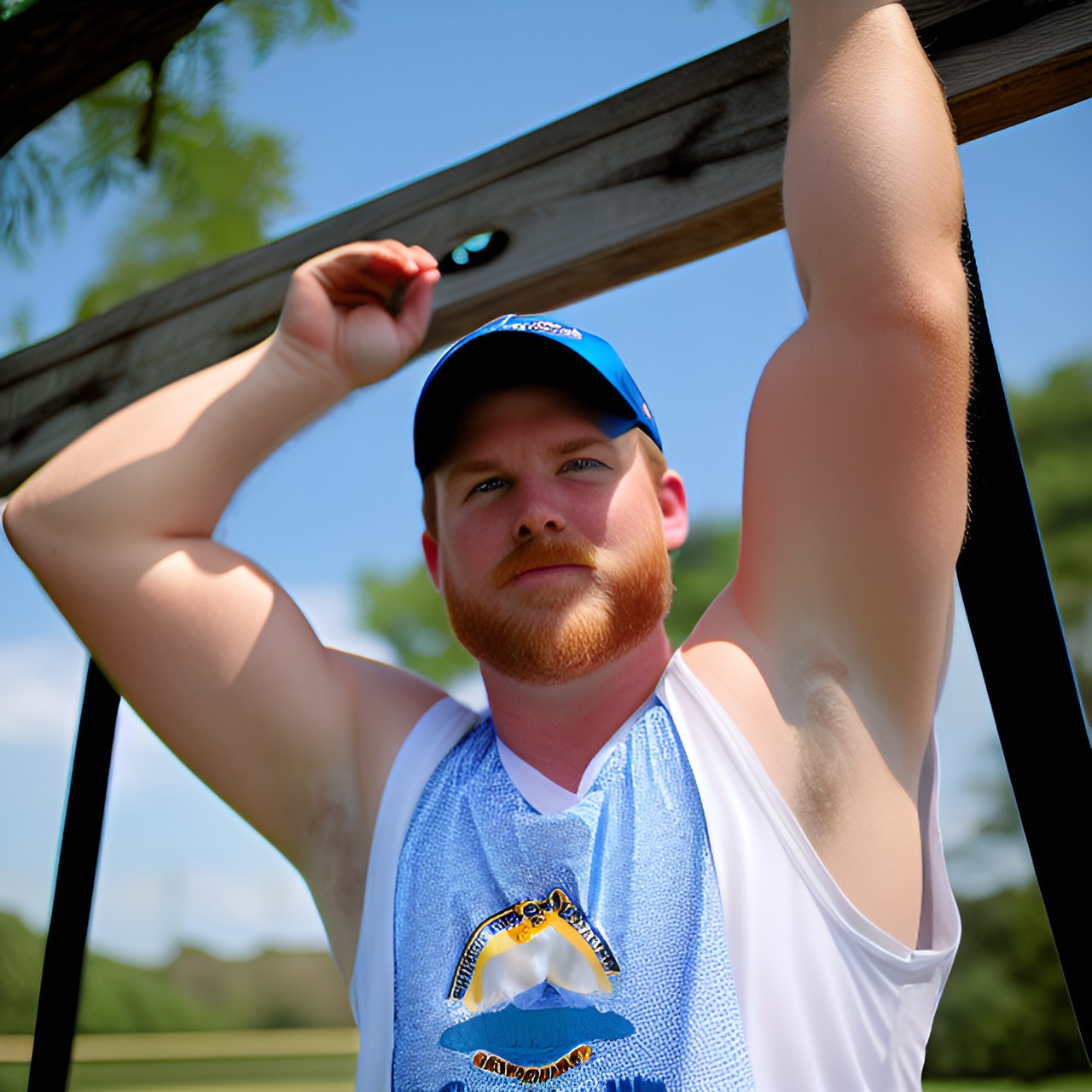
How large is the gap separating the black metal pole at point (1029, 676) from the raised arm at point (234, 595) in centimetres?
63

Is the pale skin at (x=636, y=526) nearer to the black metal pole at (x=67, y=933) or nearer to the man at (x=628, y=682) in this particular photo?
the man at (x=628, y=682)

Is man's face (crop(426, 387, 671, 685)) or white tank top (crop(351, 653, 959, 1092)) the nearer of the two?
white tank top (crop(351, 653, 959, 1092))

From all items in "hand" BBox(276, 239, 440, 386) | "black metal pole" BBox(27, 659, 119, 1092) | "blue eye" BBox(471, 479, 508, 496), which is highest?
"hand" BBox(276, 239, 440, 386)

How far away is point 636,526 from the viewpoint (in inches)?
45.3

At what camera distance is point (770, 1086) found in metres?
0.89

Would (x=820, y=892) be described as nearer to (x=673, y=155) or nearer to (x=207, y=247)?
(x=673, y=155)

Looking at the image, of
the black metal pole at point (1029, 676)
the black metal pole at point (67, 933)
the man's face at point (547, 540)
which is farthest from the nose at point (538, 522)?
the black metal pole at point (67, 933)

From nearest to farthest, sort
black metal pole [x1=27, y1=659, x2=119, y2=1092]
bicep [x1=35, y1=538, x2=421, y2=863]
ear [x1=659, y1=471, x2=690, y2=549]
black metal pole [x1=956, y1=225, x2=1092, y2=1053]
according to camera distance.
Answer: black metal pole [x1=956, y1=225, x2=1092, y2=1053]
bicep [x1=35, y1=538, x2=421, y2=863]
ear [x1=659, y1=471, x2=690, y2=549]
black metal pole [x1=27, y1=659, x2=119, y2=1092]

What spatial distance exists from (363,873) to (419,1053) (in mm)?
202

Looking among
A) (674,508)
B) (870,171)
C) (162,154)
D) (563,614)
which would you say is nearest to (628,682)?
(563,614)

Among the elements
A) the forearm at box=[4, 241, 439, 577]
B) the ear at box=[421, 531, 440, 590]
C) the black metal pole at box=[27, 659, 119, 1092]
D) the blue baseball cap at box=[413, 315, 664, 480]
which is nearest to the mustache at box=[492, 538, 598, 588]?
the blue baseball cap at box=[413, 315, 664, 480]

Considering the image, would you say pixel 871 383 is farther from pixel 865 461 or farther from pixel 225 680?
pixel 225 680

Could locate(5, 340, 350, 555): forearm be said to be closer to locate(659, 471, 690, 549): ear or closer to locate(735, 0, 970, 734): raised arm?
locate(659, 471, 690, 549): ear

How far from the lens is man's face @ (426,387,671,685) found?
3.62 ft
